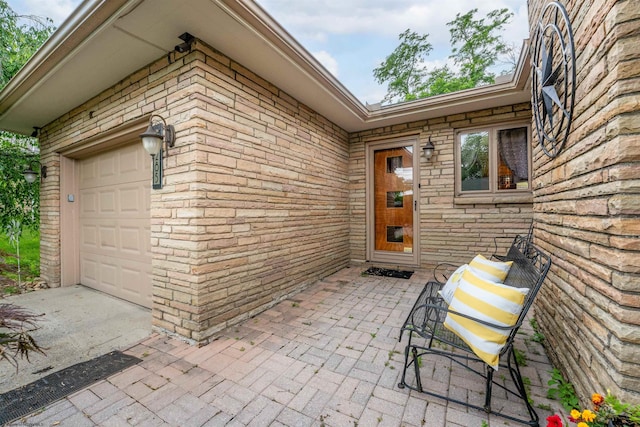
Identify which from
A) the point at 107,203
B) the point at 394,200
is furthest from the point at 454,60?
the point at 107,203

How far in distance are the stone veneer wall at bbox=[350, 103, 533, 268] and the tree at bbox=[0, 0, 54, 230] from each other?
637 centimetres

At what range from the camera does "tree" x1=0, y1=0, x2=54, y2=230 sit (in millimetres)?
4434

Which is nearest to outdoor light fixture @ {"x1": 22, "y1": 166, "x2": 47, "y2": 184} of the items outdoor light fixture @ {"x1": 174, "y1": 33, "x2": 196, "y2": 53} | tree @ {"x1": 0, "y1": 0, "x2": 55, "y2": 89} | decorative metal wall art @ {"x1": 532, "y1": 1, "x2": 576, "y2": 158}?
tree @ {"x1": 0, "y1": 0, "x2": 55, "y2": 89}

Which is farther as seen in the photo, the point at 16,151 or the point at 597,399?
the point at 16,151

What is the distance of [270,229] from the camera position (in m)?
3.25

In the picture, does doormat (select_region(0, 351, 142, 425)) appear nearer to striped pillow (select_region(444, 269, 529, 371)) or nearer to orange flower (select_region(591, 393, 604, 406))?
striped pillow (select_region(444, 269, 529, 371))

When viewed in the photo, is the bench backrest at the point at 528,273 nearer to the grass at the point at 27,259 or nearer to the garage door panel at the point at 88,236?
the garage door panel at the point at 88,236

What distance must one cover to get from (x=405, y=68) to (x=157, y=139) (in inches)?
503

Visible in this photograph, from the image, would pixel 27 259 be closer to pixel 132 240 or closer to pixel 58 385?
pixel 132 240

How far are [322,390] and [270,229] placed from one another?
189 centimetres

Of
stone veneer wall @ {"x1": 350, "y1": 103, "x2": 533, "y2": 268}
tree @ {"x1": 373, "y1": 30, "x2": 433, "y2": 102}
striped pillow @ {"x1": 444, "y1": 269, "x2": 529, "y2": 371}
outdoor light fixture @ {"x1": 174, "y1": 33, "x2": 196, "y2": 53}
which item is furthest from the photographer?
tree @ {"x1": 373, "y1": 30, "x2": 433, "y2": 102}

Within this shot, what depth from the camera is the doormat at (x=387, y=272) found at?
4.47m

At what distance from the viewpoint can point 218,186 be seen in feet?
8.36

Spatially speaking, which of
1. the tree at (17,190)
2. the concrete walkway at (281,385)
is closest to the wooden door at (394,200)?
the concrete walkway at (281,385)
